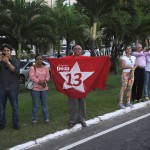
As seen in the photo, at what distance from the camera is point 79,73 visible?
353 inches

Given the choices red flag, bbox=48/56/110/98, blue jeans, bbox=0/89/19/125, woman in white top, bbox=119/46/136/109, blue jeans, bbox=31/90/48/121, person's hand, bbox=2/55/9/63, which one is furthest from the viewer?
woman in white top, bbox=119/46/136/109

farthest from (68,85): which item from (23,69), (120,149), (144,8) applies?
(144,8)

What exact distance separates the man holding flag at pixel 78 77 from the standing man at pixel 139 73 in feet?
11.7

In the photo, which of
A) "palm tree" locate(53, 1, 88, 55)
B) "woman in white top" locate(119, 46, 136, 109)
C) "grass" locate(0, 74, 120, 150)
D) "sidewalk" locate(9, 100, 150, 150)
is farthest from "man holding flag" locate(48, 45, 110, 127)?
"palm tree" locate(53, 1, 88, 55)

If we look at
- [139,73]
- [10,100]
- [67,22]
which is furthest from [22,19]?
[10,100]

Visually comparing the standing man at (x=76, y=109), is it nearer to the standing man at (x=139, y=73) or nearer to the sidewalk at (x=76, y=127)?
the sidewalk at (x=76, y=127)

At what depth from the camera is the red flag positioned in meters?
8.91

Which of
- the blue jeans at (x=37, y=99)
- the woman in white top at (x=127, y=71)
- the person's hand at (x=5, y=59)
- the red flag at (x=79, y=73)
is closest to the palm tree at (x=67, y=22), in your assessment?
→ the woman in white top at (x=127, y=71)

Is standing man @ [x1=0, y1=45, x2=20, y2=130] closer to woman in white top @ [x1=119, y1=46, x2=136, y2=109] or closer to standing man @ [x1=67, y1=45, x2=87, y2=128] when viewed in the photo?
standing man @ [x1=67, y1=45, x2=87, y2=128]

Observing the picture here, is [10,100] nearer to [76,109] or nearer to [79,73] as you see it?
[76,109]

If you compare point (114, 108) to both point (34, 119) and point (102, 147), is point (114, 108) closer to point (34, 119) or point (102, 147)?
point (34, 119)

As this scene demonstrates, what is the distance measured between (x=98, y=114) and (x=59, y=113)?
3.40ft

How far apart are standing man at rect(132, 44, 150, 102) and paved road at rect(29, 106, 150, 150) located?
279 centimetres

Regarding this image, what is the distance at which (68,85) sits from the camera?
9094 millimetres
